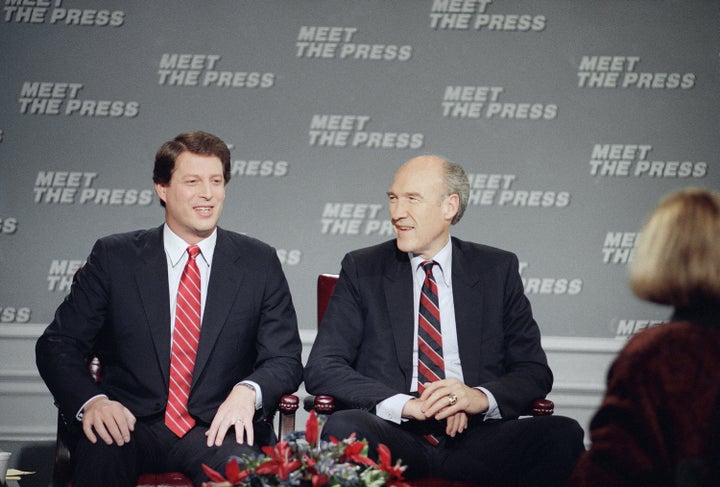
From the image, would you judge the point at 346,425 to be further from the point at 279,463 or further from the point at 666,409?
the point at 666,409

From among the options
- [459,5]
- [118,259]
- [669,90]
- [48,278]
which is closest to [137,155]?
[48,278]

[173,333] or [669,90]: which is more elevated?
[669,90]

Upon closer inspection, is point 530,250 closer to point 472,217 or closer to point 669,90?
point 472,217

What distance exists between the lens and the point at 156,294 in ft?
10.9

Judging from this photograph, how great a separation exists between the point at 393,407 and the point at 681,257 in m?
1.39

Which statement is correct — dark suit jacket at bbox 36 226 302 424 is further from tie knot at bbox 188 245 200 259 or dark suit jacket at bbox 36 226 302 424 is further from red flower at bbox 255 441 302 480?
red flower at bbox 255 441 302 480

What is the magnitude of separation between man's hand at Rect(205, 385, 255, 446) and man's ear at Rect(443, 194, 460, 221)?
40.7 inches

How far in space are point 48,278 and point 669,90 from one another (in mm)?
3394

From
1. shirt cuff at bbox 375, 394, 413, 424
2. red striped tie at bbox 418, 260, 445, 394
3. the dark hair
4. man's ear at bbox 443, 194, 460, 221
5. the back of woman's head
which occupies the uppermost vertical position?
man's ear at bbox 443, 194, 460, 221

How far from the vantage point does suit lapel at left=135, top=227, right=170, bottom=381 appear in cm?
326

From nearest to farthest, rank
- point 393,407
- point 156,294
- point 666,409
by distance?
point 666,409, point 393,407, point 156,294

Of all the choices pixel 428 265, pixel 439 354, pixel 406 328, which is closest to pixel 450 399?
pixel 439 354

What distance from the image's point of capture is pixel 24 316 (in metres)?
4.68

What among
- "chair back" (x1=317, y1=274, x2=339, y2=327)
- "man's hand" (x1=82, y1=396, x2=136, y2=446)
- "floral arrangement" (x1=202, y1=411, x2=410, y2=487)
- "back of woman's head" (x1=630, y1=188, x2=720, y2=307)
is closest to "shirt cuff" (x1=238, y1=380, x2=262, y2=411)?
"man's hand" (x1=82, y1=396, x2=136, y2=446)
